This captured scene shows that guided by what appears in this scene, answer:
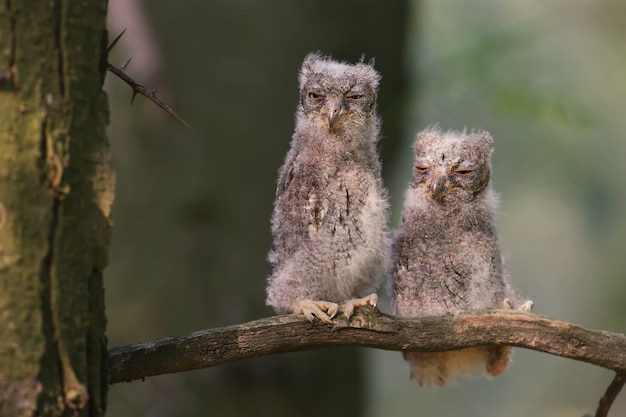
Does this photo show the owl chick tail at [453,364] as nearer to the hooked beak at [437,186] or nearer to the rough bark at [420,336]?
the rough bark at [420,336]

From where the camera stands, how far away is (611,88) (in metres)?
12.6

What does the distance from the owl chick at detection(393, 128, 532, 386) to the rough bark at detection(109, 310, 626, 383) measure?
1.31 ft

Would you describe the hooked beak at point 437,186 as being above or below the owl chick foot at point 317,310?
above

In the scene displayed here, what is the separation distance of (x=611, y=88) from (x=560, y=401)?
6442mm

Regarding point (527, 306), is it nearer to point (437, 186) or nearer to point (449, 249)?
point (449, 249)

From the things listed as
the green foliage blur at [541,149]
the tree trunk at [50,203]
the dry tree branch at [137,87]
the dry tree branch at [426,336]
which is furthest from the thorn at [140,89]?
the green foliage blur at [541,149]

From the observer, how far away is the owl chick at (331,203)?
312cm

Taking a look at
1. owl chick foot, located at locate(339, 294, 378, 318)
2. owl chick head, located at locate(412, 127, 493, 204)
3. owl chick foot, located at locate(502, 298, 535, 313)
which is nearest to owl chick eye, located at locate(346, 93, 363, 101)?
owl chick head, located at locate(412, 127, 493, 204)

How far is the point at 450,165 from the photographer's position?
3344 millimetres

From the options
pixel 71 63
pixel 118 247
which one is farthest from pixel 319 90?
pixel 118 247

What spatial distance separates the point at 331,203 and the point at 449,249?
0.54 meters

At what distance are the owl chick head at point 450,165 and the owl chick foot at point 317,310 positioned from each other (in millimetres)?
726

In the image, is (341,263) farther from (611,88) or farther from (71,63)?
(611,88)

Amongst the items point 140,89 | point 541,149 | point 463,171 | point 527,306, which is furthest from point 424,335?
point 541,149
